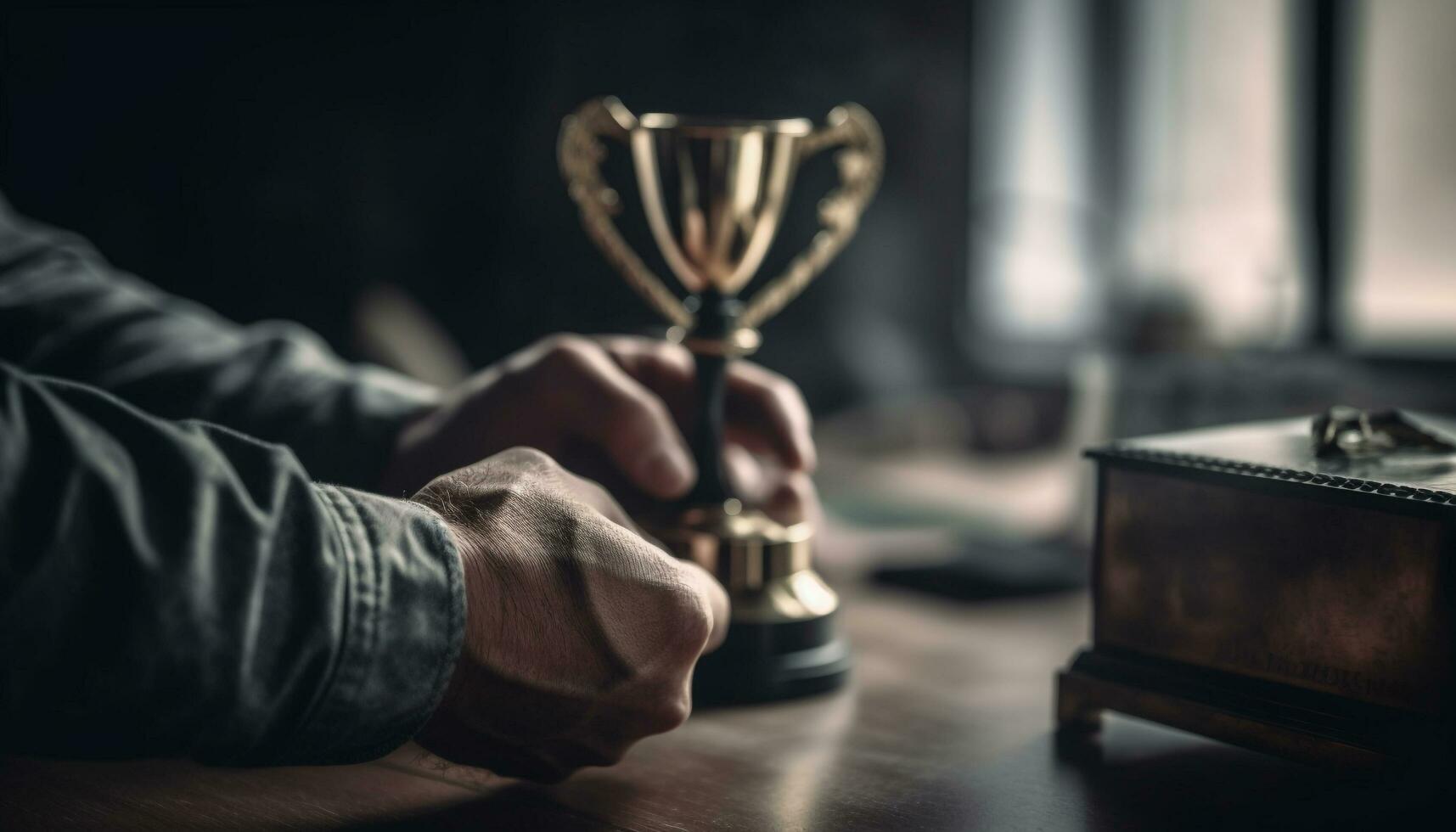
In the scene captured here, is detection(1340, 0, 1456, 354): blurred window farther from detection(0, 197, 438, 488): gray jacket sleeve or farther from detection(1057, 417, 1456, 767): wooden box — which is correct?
detection(0, 197, 438, 488): gray jacket sleeve

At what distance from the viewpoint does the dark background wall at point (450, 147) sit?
2.44m

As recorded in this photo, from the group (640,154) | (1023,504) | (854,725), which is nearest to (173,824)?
(854,725)

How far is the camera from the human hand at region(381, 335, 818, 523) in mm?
698

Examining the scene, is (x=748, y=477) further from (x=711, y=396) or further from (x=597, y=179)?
(x=597, y=179)

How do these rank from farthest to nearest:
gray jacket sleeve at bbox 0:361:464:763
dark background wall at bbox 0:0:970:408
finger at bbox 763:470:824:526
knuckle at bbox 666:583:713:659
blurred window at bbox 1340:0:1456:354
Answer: dark background wall at bbox 0:0:970:408, blurred window at bbox 1340:0:1456:354, finger at bbox 763:470:824:526, knuckle at bbox 666:583:713:659, gray jacket sleeve at bbox 0:361:464:763

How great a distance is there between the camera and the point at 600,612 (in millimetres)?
474

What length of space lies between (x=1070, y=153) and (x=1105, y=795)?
288cm

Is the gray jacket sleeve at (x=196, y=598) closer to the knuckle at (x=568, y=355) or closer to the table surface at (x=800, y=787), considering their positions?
the table surface at (x=800, y=787)

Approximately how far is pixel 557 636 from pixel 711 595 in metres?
0.10

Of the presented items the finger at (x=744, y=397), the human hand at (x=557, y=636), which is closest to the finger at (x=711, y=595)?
the human hand at (x=557, y=636)

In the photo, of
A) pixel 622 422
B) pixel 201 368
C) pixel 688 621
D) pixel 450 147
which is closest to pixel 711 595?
pixel 688 621

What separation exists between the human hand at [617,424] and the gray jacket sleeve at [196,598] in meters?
0.25

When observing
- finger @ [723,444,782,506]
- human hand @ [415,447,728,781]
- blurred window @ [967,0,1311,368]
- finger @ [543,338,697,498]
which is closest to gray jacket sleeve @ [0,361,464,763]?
human hand @ [415,447,728,781]

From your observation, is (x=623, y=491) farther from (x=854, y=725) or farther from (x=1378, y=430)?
(x=1378, y=430)
